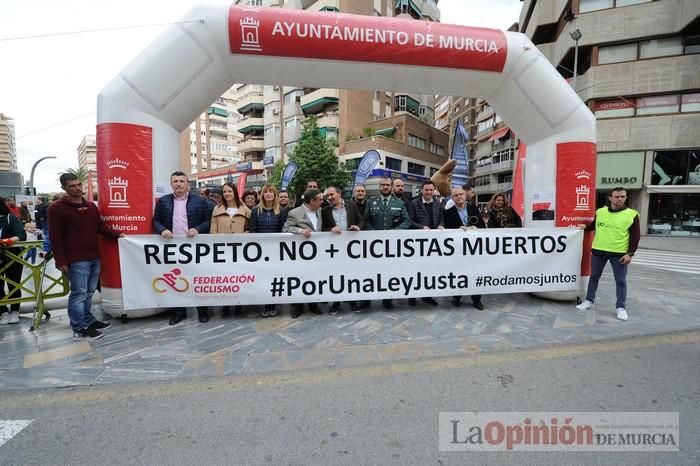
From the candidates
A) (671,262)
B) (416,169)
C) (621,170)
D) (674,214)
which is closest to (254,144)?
(416,169)

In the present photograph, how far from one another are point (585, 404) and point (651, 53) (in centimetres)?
2494

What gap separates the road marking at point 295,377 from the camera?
8.71 ft

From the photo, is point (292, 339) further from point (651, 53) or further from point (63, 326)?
point (651, 53)

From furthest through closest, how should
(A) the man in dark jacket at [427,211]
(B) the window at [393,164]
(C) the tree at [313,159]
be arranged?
(B) the window at [393,164], (C) the tree at [313,159], (A) the man in dark jacket at [427,211]

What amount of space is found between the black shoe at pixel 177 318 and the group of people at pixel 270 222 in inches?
0.5

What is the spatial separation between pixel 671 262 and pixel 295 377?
40.5 feet

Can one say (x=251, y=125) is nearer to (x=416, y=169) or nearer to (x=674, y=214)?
(x=416, y=169)

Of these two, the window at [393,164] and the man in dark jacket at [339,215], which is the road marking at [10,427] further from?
the window at [393,164]

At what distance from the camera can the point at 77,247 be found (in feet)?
12.4

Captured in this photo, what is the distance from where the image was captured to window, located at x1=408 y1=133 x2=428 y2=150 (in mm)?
32438

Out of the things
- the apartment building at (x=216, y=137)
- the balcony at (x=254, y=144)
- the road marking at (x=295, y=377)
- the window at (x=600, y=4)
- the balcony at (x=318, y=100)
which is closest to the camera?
the road marking at (x=295, y=377)

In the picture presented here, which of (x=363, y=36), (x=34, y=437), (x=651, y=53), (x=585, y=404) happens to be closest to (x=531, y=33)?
(x=651, y=53)

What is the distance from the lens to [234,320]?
4387 mm

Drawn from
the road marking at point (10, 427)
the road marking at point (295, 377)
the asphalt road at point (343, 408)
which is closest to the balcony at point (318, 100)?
the road marking at point (295, 377)
